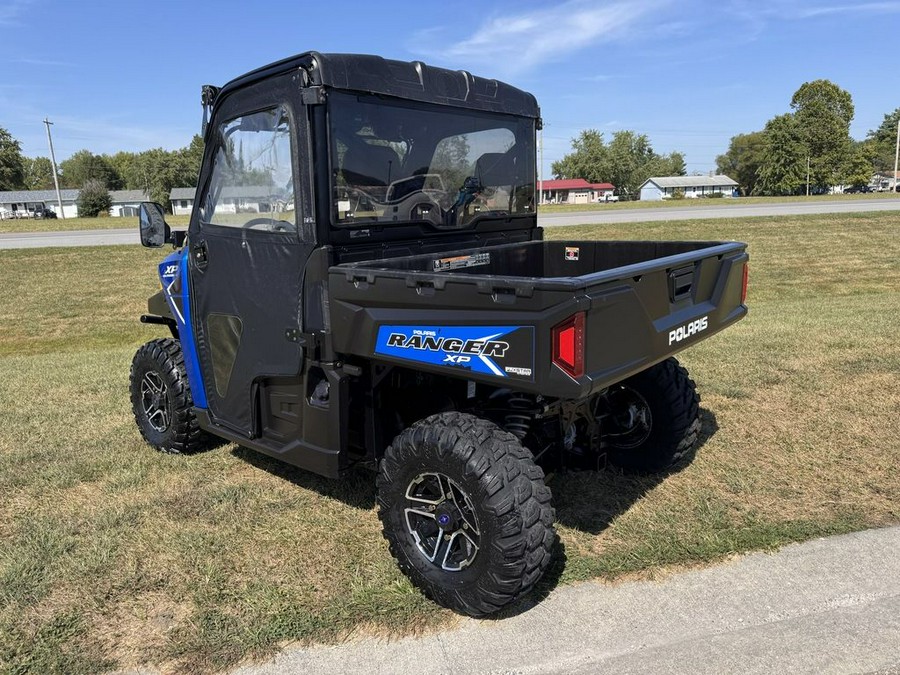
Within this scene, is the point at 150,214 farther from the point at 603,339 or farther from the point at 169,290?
the point at 603,339

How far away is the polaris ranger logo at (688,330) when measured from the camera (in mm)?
2883

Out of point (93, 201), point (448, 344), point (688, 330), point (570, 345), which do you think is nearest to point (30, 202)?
point (93, 201)

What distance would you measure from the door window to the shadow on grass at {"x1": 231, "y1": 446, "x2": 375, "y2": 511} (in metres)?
1.57

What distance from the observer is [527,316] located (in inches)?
94.2

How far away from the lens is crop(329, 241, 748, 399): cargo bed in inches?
93.0

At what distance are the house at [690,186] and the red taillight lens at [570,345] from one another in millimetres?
106352

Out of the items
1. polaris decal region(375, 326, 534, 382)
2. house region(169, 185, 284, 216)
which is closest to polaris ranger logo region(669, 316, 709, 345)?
polaris decal region(375, 326, 534, 382)

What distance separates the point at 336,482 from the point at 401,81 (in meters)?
2.30

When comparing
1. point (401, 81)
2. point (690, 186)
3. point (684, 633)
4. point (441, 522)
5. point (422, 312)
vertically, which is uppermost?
point (690, 186)

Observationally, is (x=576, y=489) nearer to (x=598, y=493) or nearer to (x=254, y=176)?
(x=598, y=493)

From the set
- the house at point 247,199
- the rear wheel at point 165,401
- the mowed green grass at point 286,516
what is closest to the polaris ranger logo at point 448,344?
the house at point 247,199

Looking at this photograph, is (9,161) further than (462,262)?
Yes

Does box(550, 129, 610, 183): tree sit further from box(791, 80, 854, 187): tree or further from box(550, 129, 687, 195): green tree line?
box(791, 80, 854, 187): tree

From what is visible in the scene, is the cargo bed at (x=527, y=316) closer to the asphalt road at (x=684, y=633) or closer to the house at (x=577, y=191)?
the asphalt road at (x=684, y=633)
